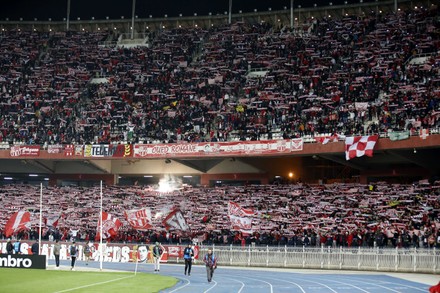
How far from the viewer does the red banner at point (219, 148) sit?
47.8 m

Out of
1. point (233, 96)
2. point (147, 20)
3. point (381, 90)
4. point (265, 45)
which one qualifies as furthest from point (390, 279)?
point (147, 20)

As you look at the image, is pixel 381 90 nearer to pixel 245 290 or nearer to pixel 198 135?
pixel 198 135

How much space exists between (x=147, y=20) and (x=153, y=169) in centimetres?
1779

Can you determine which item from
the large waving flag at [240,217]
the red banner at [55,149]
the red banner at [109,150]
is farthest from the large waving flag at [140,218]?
the red banner at [55,149]

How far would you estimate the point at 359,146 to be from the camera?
1709 inches

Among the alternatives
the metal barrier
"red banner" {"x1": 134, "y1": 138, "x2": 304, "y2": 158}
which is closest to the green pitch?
the metal barrier

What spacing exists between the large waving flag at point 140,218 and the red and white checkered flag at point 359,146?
1372 cm

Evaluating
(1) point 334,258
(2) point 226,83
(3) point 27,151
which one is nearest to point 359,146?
(1) point 334,258

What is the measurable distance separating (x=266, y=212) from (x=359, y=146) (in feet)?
27.2

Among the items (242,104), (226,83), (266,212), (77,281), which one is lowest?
(77,281)

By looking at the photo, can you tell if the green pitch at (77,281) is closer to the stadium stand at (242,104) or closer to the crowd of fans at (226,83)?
the stadium stand at (242,104)

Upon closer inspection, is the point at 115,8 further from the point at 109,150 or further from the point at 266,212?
the point at 266,212

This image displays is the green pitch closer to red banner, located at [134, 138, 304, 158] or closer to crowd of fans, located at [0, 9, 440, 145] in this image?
red banner, located at [134, 138, 304, 158]

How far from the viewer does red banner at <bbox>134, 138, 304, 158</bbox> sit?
47781 millimetres
